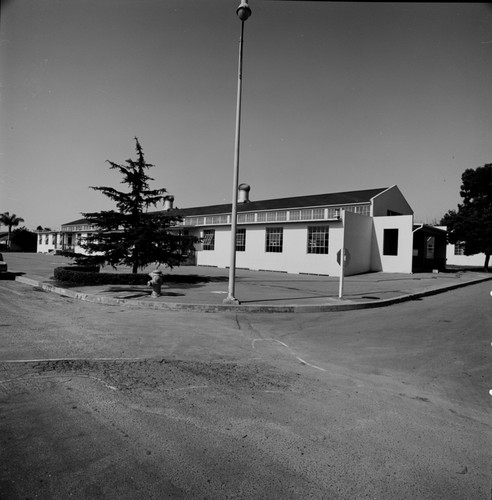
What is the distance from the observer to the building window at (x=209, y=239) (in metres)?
34.7

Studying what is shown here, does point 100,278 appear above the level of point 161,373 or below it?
above

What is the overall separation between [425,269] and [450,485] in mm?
31970

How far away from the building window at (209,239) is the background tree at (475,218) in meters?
24.7

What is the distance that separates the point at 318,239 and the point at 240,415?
24.0 m

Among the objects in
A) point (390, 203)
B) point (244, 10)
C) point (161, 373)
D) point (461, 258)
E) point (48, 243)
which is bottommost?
point (161, 373)

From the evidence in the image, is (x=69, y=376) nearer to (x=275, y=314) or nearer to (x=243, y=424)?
(x=243, y=424)

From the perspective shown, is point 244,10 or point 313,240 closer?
point 244,10

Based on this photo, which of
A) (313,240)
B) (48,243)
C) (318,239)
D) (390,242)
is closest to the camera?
(318,239)

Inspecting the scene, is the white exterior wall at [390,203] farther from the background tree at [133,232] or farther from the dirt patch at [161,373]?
the dirt patch at [161,373]

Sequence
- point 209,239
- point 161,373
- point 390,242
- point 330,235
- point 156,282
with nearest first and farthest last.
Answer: point 161,373, point 156,282, point 330,235, point 390,242, point 209,239

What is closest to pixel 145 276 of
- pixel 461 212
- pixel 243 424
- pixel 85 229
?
pixel 243 424

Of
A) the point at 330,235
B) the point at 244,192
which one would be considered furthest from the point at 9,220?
the point at 330,235

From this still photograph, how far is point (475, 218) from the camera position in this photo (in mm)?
32625

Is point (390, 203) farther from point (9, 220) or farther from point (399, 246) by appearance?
point (9, 220)
